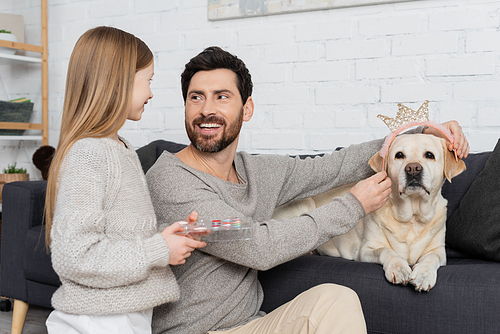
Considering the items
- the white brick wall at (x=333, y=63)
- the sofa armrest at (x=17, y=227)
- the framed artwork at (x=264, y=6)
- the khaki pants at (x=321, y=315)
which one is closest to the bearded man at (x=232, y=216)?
the khaki pants at (x=321, y=315)

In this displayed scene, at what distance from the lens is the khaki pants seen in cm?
128

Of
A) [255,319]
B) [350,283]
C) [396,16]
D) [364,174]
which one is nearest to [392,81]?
[396,16]

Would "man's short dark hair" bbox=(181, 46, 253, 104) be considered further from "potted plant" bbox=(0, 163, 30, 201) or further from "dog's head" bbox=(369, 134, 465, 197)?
"potted plant" bbox=(0, 163, 30, 201)

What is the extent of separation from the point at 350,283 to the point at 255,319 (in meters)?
0.39

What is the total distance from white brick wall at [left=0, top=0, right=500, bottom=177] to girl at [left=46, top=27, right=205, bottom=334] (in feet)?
5.33

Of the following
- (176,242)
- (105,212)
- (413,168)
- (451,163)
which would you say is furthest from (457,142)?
(105,212)

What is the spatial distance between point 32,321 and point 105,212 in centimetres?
177

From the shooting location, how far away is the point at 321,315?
4.26ft

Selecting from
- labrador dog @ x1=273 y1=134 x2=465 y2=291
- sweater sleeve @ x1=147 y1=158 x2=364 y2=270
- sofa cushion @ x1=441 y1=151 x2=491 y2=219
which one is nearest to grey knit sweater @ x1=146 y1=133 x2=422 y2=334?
sweater sleeve @ x1=147 y1=158 x2=364 y2=270

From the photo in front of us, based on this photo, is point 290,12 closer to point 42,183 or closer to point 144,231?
point 42,183

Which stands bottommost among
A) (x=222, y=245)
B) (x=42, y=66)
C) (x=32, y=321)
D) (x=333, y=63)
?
(x=32, y=321)

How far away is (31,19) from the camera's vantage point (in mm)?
3850

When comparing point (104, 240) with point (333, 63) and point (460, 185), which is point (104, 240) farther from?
point (333, 63)

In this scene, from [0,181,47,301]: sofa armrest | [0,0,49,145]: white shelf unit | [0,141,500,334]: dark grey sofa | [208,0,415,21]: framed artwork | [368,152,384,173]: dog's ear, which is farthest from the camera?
[0,0,49,145]: white shelf unit
